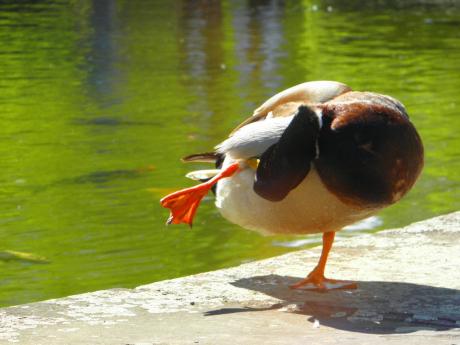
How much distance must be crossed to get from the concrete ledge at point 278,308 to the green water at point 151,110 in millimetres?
1197

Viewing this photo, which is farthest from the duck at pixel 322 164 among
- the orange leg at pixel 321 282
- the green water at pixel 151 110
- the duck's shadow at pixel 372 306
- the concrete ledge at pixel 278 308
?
the green water at pixel 151 110

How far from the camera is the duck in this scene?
4395mm

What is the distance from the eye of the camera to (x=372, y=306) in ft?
14.6

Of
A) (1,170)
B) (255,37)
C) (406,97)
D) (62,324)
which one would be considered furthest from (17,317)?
(255,37)

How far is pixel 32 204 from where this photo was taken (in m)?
7.53

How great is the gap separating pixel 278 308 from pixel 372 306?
1.12 ft

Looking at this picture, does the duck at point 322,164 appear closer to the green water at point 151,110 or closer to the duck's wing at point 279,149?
the duck's wing at point 279,149

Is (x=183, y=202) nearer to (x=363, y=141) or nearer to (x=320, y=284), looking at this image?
(x=320, y=284)

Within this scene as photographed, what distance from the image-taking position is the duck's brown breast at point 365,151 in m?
4.39

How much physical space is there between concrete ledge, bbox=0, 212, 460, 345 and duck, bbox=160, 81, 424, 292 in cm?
21

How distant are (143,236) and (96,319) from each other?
2.62m

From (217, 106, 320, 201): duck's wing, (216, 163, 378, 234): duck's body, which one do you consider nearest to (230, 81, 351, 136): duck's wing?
(217, 106, 320, 201): duck's wing

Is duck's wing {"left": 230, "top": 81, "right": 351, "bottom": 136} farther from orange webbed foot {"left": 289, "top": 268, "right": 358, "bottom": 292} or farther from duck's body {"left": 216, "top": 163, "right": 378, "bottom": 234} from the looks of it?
orange webbed foot {"left": 289, "top": 268, "right": 358, "bottom": 292}

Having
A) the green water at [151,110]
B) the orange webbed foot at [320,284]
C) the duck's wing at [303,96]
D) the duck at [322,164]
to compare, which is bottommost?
the green water at [151,110]
